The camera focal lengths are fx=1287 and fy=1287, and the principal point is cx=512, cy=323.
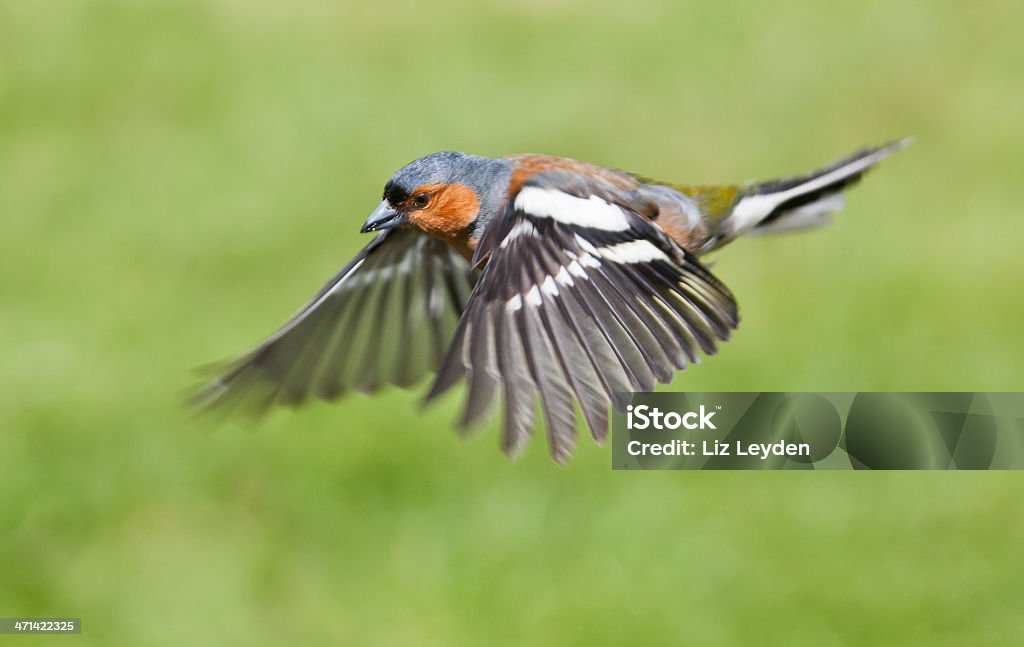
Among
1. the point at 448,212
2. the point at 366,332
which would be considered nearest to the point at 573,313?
the point at 448,212

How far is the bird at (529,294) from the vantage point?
277 centimetres

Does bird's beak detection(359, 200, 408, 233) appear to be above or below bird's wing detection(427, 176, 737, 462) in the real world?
above

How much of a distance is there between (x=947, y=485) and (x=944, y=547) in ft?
1.32

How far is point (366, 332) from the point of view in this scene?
394 centimetres

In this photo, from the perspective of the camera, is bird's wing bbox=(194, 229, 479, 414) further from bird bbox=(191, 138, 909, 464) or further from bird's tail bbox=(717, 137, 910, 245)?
bird's tail bbox=(717, 137, 910, 245)

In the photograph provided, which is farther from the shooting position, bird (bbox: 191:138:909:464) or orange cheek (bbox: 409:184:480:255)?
orange cheek (bbox: 409:184:480:255)

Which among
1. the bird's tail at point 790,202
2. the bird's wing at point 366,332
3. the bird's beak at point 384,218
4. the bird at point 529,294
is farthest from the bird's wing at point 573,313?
the bird's tail at point 790,202

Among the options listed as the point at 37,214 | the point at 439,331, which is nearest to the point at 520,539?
the point at 439,331

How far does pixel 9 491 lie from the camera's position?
18.9 feet

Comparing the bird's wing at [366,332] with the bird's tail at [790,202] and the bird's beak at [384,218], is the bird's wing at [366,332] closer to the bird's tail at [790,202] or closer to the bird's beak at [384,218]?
the bird's beak at [384,218]

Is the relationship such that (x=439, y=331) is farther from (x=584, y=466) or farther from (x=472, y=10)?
(x=472, y=10)

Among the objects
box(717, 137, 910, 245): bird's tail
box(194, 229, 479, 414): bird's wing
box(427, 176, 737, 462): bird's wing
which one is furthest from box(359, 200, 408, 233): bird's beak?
box(717, 137, 910, 245): bird's tail

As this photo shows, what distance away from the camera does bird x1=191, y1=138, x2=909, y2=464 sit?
2.77 m

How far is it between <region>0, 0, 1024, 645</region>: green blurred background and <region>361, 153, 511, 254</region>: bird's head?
2483mm
